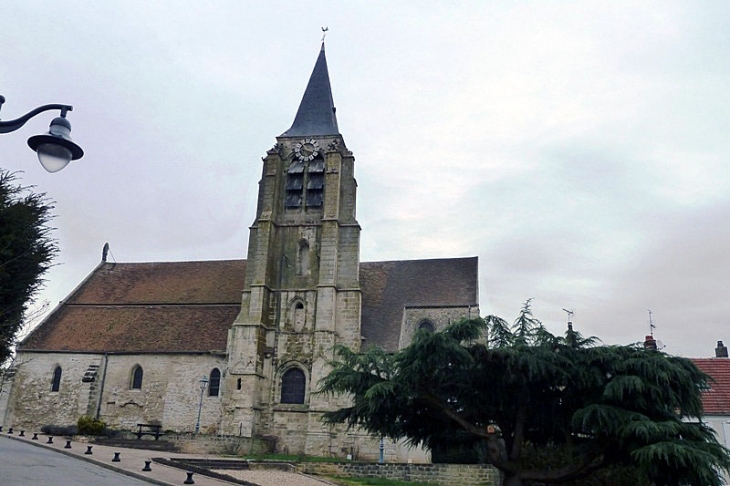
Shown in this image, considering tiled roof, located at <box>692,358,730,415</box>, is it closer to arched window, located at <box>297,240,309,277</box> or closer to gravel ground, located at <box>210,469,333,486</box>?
gravel ground, located at <box>210,469,333,486</box>

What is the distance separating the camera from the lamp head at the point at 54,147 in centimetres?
684

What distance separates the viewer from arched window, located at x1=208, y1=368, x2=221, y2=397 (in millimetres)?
32553

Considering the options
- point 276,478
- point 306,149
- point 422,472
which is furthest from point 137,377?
point 422,472

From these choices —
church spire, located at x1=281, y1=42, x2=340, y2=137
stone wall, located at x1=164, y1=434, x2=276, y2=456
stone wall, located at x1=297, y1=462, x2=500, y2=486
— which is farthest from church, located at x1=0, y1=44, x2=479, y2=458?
stone wall, located at x1=297, y1=462, x2=500, y2=486

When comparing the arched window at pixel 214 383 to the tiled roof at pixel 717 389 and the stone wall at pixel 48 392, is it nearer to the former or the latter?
the stone wall at pixel 48 392

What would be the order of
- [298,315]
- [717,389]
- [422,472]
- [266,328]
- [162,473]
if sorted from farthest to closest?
[298,315] → [266,328] → [717,389] → [422,472] → [162,473]

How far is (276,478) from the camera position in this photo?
19.5 metres

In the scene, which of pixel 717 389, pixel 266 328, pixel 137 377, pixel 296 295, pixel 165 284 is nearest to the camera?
pixel 717 389

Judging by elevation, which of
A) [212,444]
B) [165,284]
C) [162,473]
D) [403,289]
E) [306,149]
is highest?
[306,149]

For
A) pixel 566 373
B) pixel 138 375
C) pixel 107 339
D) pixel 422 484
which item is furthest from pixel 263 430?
pixel 566 373

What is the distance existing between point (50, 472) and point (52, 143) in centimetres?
1155

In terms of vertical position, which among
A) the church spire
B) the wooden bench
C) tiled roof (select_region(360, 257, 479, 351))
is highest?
the church spire

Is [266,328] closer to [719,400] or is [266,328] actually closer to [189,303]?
[189,303]

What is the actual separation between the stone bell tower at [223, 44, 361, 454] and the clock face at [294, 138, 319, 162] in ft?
0.18
